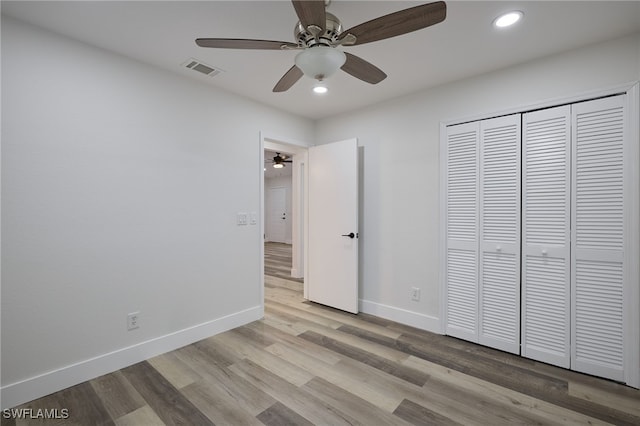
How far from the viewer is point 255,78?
269cm

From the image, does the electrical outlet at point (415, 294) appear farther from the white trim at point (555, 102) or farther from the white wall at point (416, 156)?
the white trim at point (555, 102)

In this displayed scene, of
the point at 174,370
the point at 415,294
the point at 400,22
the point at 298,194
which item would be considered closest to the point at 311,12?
the point at 400,22

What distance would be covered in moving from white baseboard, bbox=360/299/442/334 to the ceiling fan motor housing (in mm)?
2670

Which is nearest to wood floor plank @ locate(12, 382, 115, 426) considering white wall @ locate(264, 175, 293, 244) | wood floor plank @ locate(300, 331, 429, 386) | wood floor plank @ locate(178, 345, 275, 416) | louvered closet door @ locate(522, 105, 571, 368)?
wood floor plank @ locate(178, 345, 275, 416)

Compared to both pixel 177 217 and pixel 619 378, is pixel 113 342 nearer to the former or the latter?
pixel 177 217

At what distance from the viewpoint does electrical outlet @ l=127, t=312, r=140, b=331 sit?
233 centimetres

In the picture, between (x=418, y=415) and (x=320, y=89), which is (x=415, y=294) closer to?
(x=418, y=415)

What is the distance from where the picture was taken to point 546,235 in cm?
235

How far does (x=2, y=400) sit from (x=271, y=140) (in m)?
2.98

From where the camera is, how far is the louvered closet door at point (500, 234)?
8.11ft

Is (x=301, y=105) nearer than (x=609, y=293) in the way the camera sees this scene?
No

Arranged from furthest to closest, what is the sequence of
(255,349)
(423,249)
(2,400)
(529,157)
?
1. (423,249)
2. (255,349)
3. (529,157)
4. (2,400)

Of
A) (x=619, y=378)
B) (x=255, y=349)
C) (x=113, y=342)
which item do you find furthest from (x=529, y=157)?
(x=113, y=342)

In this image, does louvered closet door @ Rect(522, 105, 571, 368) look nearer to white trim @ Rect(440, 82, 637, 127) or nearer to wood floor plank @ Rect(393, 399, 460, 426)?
white trim @ Rect(440, 82, 637, 127)
